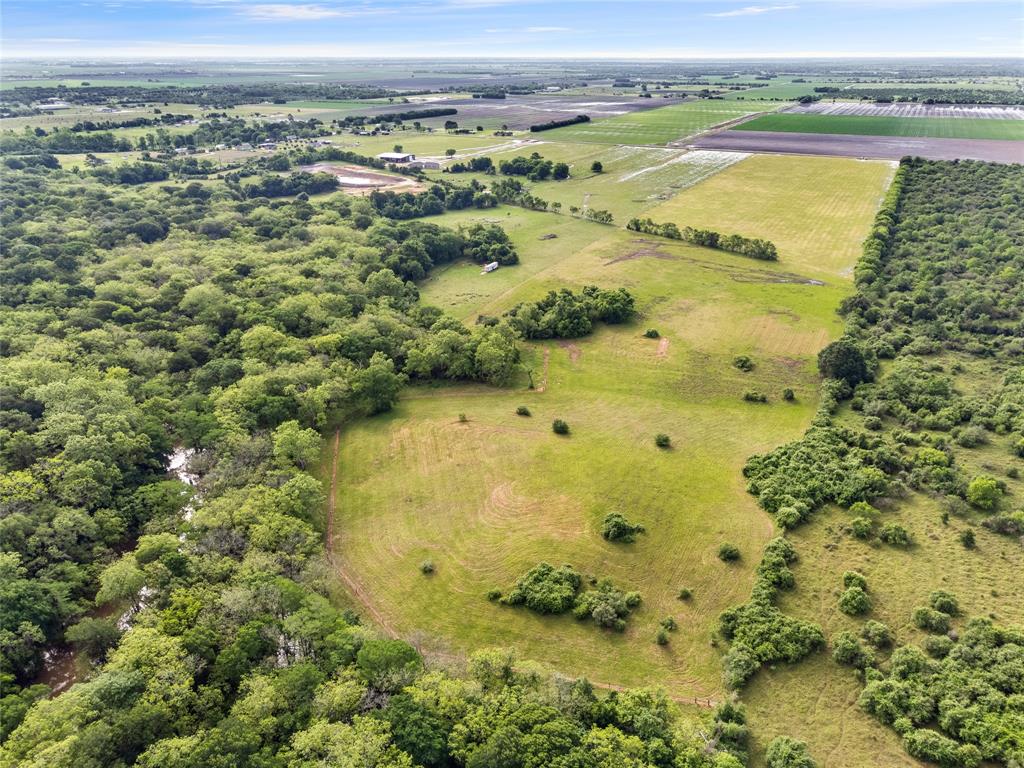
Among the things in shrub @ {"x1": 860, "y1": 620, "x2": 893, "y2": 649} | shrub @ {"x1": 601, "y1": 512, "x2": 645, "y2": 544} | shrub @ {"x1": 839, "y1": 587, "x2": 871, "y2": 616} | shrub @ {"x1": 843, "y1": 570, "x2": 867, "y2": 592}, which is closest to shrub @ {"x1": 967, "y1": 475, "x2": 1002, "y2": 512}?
shrub @ {"x1": 843, "y1": 570, "x2": 867, "y2": 592}

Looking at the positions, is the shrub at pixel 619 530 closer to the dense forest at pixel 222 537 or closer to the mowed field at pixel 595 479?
the mowed field at pixel 595 479

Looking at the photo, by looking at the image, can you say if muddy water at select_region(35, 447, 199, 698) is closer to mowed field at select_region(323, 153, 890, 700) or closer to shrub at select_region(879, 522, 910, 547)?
mowed field at select_region(323, 153, 890, 700)

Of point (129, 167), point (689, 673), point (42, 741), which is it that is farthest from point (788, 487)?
point (129, 167)

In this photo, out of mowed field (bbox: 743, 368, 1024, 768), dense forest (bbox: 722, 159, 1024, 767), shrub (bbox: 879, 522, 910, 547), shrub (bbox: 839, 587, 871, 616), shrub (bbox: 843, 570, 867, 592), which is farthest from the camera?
shrub (bbox: 879, 522, 910, 547)

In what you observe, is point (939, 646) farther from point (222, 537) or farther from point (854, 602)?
point (222, 537)

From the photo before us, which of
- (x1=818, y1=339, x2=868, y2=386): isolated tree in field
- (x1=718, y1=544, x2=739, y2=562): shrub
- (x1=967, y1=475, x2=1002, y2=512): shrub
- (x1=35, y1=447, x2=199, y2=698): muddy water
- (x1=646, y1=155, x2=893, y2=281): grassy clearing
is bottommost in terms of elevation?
(x1=35, y1=447, x2=199, y2=698): muddy water

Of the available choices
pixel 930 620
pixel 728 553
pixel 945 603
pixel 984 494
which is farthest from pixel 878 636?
pixel 984 494
